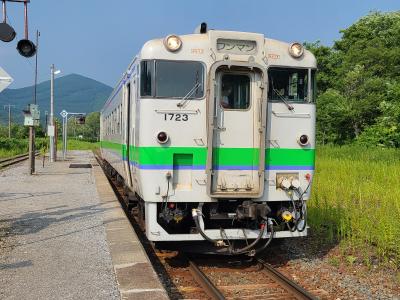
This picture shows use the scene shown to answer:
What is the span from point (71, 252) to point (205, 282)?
76.0 inches

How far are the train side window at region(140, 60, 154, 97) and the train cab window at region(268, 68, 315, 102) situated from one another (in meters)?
1.61

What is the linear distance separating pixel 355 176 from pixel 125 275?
11.7 meters

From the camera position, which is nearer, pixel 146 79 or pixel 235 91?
pixel 146 79

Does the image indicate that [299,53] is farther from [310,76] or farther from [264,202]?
[264,202]

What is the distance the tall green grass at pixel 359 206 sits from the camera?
734 cm

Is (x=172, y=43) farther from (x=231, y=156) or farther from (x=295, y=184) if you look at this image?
(x=295, y=184)

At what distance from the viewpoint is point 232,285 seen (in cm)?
639

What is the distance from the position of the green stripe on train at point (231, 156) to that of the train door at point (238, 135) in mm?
13

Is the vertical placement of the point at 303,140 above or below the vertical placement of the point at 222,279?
above

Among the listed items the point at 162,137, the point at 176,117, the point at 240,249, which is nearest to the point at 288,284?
the point at 240,249

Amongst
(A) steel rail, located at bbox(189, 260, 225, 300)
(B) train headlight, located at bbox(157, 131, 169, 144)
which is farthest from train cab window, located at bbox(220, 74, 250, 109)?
(A) steel rail, located at bbox(189, 260, 225, 300)

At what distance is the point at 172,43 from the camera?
6.47 m

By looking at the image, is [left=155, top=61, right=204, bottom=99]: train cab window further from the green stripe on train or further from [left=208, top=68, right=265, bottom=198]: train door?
the green stripe on train

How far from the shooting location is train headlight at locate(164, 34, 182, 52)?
6.46 metres
